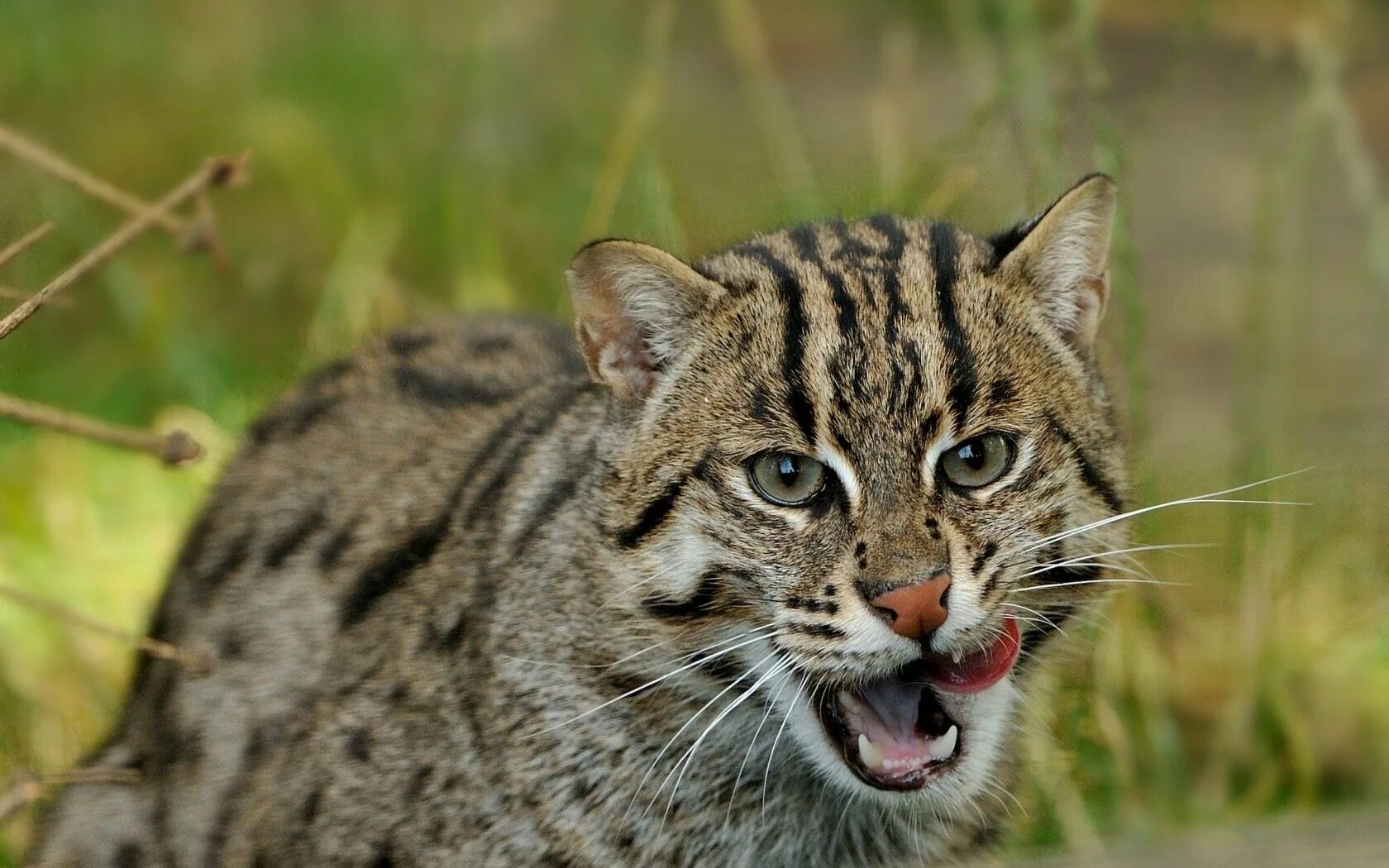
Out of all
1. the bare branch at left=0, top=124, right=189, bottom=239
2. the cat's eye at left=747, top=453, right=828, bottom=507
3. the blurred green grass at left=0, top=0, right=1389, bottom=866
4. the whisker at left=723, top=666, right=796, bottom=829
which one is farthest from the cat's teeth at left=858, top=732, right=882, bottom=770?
the bare branch at left=0, top=124, right=189, bottom=239

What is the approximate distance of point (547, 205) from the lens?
11398 mm

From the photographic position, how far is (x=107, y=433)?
4.25 metres

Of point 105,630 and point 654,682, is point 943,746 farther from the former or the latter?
point 105,630

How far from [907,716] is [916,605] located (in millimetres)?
457

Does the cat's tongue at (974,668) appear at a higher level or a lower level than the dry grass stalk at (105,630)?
lower

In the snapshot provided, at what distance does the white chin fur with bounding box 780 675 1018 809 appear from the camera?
441 centimetres

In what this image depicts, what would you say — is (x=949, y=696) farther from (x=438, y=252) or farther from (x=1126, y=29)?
(x=1126, y=29)

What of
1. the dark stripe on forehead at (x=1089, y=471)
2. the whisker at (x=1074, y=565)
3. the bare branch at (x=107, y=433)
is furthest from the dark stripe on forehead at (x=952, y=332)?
the bare branch at (x=107, y=433)

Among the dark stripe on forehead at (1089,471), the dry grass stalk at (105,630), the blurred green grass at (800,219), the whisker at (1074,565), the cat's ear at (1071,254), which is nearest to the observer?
the dry grass stalk at (105,630)

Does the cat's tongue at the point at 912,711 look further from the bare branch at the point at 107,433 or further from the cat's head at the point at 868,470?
the bare branch at the point at 107,433

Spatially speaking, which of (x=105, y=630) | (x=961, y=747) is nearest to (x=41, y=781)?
(x=105, y=630)

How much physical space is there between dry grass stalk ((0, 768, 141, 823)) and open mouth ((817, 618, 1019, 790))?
6.25 feet

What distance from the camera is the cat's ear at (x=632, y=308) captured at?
4711 mm

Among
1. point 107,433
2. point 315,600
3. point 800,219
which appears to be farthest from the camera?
point 800,219
